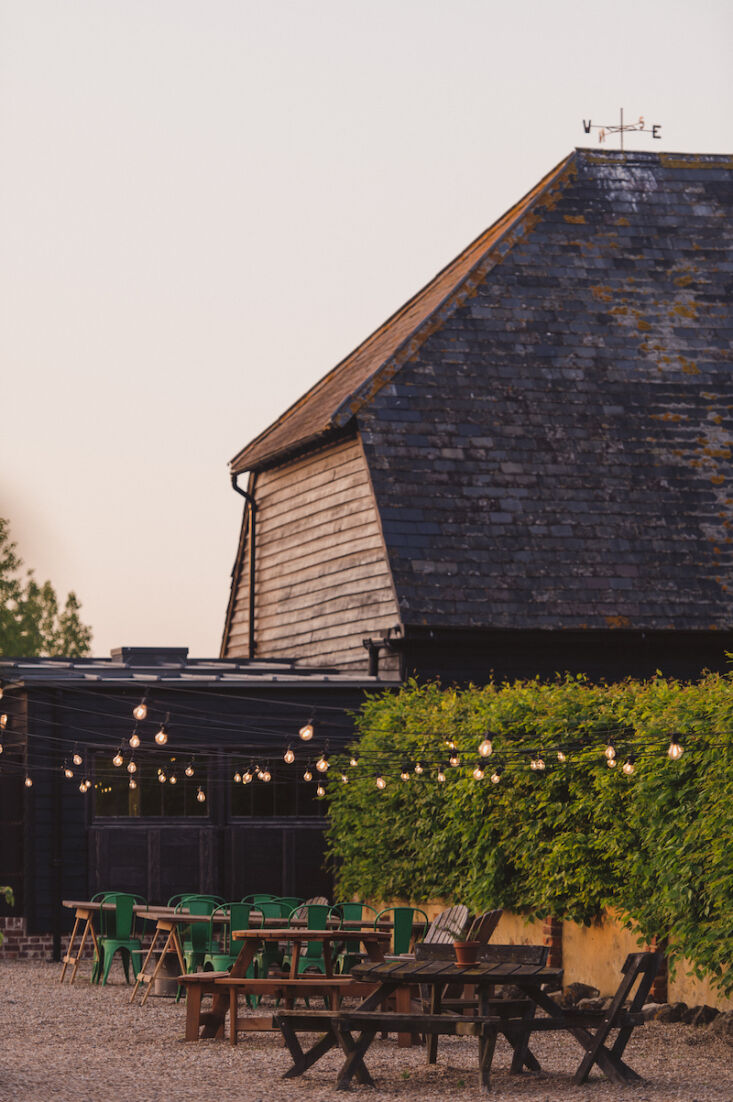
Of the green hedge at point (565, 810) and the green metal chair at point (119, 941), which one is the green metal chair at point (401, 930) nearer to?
the green hedge at point (565, 810)

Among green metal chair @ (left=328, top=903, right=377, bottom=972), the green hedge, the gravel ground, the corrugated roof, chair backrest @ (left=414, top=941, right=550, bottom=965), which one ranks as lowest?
the gravel ground

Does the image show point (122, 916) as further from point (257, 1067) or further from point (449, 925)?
point (257, 1067)

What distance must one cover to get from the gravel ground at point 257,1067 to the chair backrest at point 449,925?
2.65 ft

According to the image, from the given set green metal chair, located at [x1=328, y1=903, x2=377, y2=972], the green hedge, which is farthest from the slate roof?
green metal chair, located at [x1=328, y1=903, x2=377, y2=972]

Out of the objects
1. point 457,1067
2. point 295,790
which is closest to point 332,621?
point 295,790

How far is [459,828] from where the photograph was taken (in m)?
14.8

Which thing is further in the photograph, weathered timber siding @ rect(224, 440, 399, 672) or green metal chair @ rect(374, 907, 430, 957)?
weathered timber siding @ rect(224, 440, 399, 672)

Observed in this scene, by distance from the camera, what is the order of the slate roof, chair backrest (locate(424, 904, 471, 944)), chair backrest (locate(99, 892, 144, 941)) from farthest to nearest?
the slate roof → chair backrest (locate(99, 892, 144, 941)) → chair backrest (locate(424, 904, 471, 944))

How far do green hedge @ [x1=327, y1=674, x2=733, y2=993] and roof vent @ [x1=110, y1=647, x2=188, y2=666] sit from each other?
14.2 ft

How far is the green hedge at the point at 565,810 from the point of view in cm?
1080

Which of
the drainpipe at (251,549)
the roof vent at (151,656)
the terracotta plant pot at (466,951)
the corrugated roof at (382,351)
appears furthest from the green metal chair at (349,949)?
the drainpipe at (251,549)

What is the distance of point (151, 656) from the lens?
71.1 ft

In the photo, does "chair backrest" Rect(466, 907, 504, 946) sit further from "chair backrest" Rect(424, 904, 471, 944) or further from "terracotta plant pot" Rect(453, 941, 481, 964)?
"terracotta plant pot" Rect(453, 941, 481, 964)

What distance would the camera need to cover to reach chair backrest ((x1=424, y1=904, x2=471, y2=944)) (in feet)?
40.6
